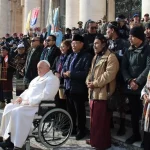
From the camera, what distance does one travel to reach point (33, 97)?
18.6 feet

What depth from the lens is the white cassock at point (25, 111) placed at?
5.23m

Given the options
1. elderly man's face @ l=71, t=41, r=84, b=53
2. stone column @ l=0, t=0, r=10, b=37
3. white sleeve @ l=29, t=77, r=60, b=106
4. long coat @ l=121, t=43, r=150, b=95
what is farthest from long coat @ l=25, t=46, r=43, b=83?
stone column @ l=0, t=0, r=10, b=37

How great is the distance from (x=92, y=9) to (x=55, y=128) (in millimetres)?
11188

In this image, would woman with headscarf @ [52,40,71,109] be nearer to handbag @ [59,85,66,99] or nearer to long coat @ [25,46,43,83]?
handbag @ [59,85,66,99]

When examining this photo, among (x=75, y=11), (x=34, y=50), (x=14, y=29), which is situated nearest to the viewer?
(x=34, y=50)

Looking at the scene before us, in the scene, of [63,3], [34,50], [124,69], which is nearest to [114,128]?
[124,69]

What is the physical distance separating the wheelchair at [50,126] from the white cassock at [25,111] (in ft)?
0.46

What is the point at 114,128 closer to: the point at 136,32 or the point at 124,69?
the point at 124,69

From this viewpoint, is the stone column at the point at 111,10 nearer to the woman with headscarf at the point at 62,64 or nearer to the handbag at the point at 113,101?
the woman with headscarf at the point at 62,64

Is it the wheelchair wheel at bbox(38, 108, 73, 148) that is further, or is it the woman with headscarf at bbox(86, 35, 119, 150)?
the wheelchair wheel at bbox(38, 108, 73, 148)

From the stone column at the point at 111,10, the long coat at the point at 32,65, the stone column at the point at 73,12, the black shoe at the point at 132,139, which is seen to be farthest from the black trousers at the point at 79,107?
the stone column at the point at 111,10

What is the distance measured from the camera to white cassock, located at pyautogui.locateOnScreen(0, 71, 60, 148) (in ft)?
17.1

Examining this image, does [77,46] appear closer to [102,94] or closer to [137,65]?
[102,94]

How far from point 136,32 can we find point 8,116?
2594 mm
